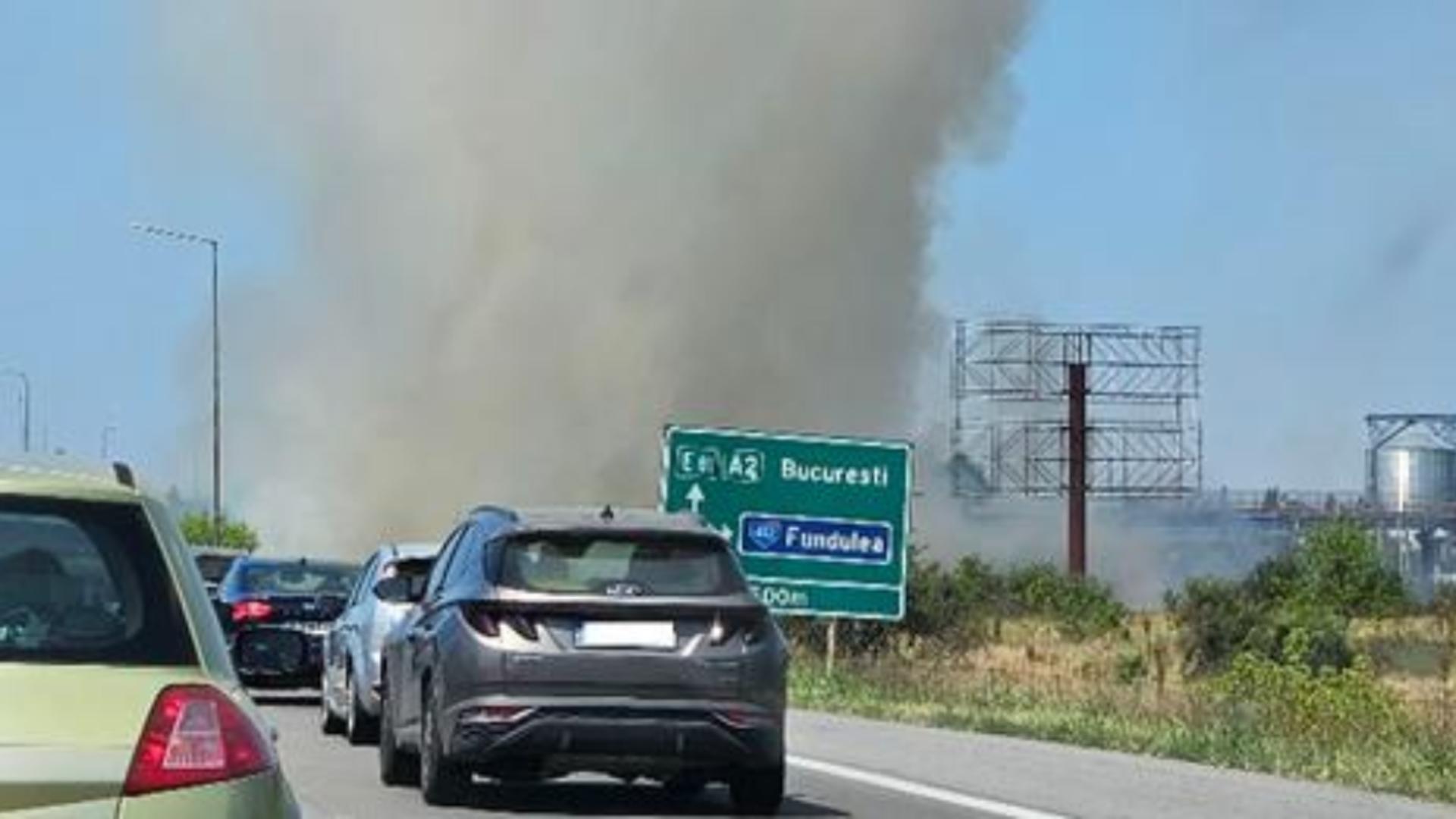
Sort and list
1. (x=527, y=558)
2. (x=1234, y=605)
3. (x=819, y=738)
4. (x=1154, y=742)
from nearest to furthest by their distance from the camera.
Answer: (x=527, y=558), (x=1154, y=742), (x=819, y=738), (x=1234, y=605)

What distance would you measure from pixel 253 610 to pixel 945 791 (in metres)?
11.8

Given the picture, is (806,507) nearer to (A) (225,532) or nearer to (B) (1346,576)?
(B) (1346,576)

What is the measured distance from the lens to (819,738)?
21062mm

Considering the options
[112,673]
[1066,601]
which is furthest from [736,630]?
[1066,601]

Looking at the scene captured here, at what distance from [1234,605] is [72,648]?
2374 inches

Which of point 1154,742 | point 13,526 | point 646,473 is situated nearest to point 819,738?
point 1154,742

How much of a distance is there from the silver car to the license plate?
3.57 meters

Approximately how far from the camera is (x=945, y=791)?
56.7 ft

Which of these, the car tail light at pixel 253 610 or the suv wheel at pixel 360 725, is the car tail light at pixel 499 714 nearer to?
the suv wheel at pixel 360 725

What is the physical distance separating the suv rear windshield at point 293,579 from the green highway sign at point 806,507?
3497 mm

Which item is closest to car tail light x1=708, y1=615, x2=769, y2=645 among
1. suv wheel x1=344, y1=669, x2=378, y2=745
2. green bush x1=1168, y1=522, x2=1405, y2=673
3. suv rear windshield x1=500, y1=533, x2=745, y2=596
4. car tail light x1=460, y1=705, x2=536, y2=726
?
suv rear windshield x1=500, y1=533, x2=745, y2=596

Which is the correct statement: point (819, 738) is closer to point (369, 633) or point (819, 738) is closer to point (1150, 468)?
point (369, 633)

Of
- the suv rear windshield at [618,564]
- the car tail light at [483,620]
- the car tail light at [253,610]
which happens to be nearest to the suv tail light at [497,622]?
the car tail light at [483,620]

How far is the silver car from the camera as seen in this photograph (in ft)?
68.8
